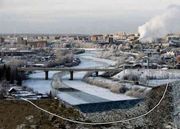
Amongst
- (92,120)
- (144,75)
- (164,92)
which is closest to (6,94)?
(92,120)

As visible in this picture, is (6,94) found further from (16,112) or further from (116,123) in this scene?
(116,123)

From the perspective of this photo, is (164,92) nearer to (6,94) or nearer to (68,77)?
(6,94)

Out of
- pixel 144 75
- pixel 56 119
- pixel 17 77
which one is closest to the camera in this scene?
pixel 56 119

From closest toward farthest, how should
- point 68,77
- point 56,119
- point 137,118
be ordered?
point 56,119 < point 137,118 < point 68,77

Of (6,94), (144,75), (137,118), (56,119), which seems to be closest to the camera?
(56,119)

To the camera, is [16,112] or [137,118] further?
[137,118]

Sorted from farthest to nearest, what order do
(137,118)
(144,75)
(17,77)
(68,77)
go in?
(68,77) → (144,75) → (17,77) → (137,118)

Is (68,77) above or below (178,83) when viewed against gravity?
below

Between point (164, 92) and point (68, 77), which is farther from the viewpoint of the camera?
point (68, 77)

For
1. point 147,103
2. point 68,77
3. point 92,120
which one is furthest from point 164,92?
point 68,77
